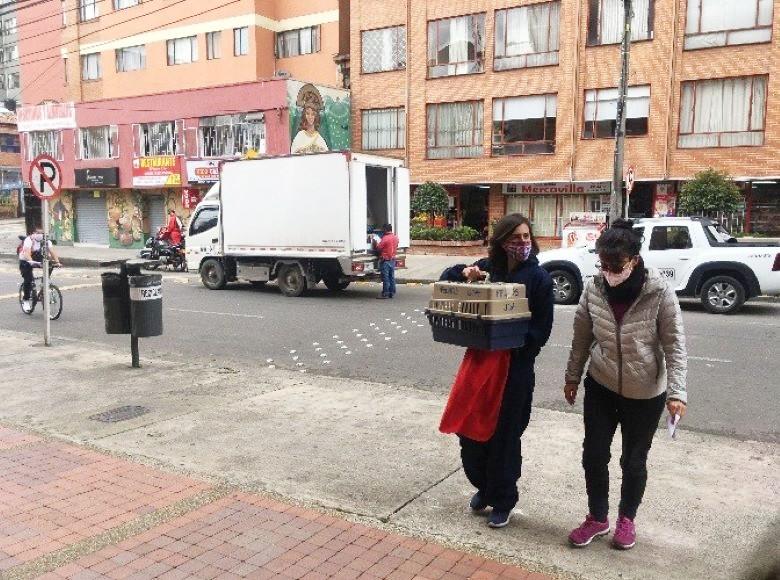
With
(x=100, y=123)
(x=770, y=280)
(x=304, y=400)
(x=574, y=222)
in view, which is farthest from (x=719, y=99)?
(x=100, y=123)

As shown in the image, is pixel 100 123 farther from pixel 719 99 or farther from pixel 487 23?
pixel 719 99

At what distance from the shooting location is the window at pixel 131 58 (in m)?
40.1

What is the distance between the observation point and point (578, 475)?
15.5 ft

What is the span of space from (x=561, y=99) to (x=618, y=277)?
24369mm

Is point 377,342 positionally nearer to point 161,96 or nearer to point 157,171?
point 157,171

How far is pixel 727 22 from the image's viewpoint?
76.4 ft

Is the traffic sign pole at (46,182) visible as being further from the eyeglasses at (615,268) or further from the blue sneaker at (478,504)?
the eyeglasses at (615,268)

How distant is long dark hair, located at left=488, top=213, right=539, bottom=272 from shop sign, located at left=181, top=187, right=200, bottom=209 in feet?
97.5

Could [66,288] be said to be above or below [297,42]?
below

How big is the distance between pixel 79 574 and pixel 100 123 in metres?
35.0

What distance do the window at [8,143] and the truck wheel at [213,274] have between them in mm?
50727

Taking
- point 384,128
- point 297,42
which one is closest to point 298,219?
point 384,128

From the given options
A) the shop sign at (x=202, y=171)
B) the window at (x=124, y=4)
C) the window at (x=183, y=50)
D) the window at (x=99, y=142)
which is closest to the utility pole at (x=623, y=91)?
the shop sign at (x=202, y=171)

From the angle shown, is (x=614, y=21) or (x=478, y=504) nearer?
(x=478, y=504)
